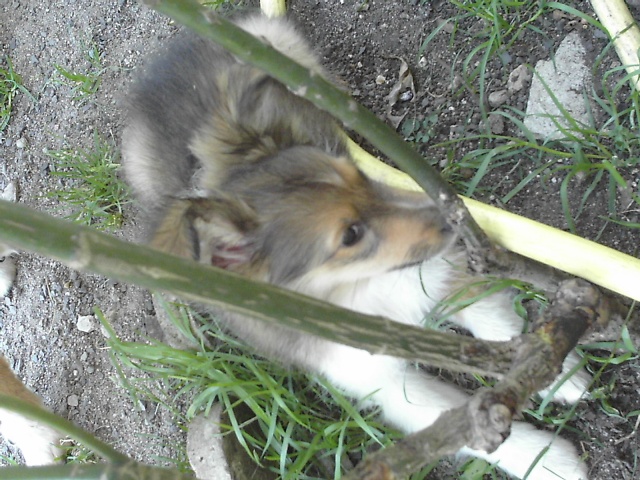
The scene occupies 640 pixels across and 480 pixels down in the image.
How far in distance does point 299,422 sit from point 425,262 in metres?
0.91

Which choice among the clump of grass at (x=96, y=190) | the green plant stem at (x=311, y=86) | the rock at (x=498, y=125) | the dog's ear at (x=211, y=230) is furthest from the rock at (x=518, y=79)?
the clump of grass at (x=96, y=190)

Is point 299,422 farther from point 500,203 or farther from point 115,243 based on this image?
point 115,243

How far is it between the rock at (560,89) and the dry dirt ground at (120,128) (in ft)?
0.18

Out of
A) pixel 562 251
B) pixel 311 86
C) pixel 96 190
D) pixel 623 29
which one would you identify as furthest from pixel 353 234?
pixel 96 190

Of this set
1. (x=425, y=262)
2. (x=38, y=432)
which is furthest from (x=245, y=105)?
(x=38, y=432)

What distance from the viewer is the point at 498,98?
9.59ft

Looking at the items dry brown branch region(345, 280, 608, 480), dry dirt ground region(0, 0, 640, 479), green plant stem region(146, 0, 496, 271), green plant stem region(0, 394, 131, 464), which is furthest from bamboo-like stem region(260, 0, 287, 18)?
green plant stem region(0, 394, 131, 464)

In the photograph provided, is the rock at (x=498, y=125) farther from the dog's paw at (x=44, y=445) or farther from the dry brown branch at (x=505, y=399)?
the dog's paw at (x=44, y=445)

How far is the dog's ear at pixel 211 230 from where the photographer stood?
1.80 meters

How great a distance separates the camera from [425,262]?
254 centimetres

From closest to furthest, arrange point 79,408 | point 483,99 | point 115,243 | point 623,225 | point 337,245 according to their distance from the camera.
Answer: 1. point 115,243
2. point 337,245
3. point 623,225
4. point 483,99
5. point 79,408

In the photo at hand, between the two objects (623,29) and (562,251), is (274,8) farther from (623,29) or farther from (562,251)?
(562,251)

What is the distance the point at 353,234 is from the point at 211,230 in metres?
0.53

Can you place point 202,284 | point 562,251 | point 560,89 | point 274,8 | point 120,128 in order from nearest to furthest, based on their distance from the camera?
point 202,284, point 562,251, point 560,89, point 274,8, point 120,128
